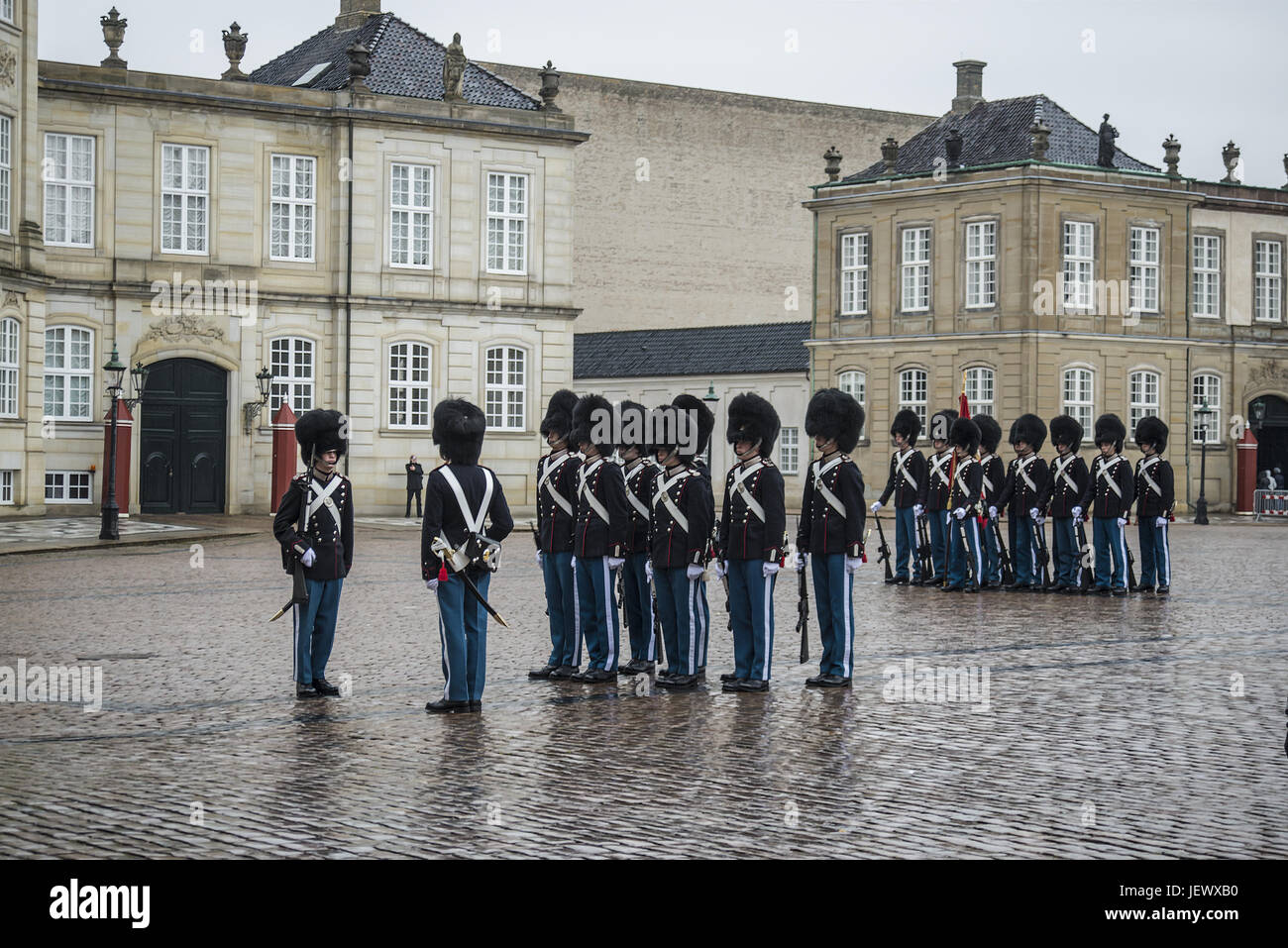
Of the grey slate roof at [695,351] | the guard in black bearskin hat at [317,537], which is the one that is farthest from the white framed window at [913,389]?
the guard in black bearskin hat at [317,537]

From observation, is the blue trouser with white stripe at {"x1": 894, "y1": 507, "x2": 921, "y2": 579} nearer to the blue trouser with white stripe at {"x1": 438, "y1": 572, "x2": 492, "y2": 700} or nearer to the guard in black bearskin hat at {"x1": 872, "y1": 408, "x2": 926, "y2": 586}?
the guard in black bearskin hat at {"x1": 872, "y1": 408, "x2": 926, "y2": 586}

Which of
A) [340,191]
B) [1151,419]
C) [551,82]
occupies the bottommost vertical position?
[1151,419]

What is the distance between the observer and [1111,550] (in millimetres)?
20266

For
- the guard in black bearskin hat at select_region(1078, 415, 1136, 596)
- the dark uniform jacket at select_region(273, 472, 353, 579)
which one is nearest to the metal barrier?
the guard in black bearskin hat at select_region(1078, 415, 1136, 596)

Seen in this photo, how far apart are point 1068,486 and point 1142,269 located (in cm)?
2516

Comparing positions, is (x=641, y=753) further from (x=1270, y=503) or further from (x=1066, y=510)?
(x=1270, y=503)

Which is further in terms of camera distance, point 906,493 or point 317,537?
point 906,493

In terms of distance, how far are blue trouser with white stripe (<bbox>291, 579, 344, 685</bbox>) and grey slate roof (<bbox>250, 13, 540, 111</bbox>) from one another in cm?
2840

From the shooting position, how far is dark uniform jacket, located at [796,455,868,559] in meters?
12.4

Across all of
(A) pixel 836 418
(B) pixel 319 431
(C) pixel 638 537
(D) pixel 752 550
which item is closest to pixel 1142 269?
(A) pixel 836 418

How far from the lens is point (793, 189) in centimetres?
6412

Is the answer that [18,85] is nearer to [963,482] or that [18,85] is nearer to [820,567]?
[963,482]
